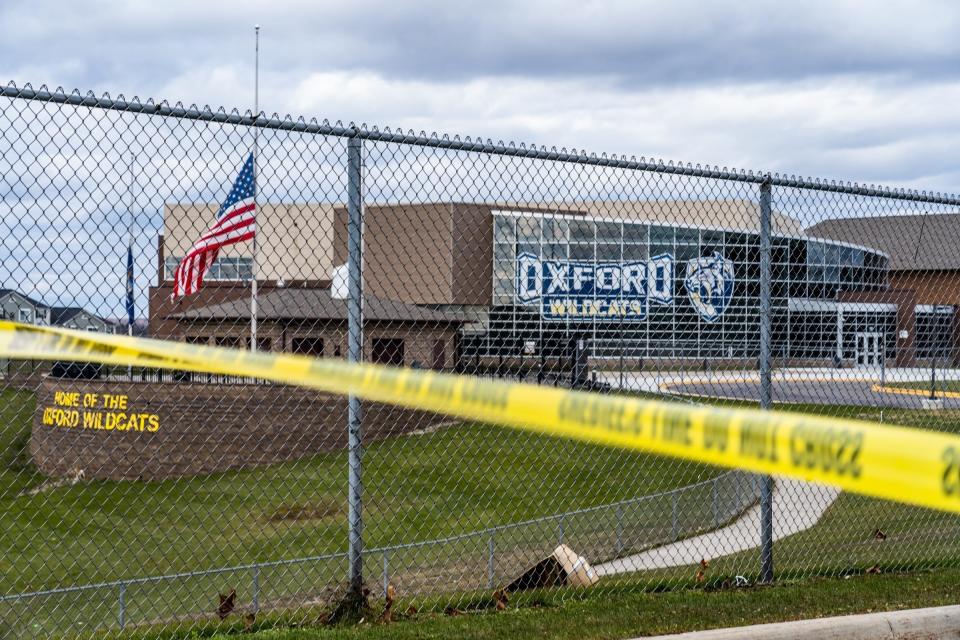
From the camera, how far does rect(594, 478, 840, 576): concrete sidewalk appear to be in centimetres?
1223

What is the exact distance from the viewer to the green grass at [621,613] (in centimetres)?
562

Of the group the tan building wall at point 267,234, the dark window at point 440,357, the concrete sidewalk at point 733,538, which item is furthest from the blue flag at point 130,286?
the concrete sidewalk at point 733,538

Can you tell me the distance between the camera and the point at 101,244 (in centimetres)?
568

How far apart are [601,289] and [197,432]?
21.6m

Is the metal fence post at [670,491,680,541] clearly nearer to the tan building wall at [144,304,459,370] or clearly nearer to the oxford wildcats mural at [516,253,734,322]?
the tan building wall at [144,304,459,370]

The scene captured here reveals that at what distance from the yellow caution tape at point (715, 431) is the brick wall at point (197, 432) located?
18.8 metres

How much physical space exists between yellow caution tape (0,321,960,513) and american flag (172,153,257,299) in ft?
19.4

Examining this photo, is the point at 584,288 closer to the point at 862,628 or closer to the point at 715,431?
the point at 862,628

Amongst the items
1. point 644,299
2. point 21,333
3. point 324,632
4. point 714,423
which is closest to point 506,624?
point 324,632

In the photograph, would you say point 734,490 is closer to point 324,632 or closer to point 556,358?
point 556,358

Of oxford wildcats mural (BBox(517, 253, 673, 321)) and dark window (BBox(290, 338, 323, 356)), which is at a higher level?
oxford wildcats mural (BBox(517, 253, 673, 321))

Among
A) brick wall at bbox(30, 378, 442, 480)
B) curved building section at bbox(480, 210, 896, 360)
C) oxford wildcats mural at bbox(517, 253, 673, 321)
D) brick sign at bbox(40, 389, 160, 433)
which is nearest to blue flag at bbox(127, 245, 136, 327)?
curved building section at bbox(480, 210, 896, 360)

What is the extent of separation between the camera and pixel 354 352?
18.7 feet

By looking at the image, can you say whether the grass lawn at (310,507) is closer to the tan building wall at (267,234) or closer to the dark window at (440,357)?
the tan building wall at (267,234)
